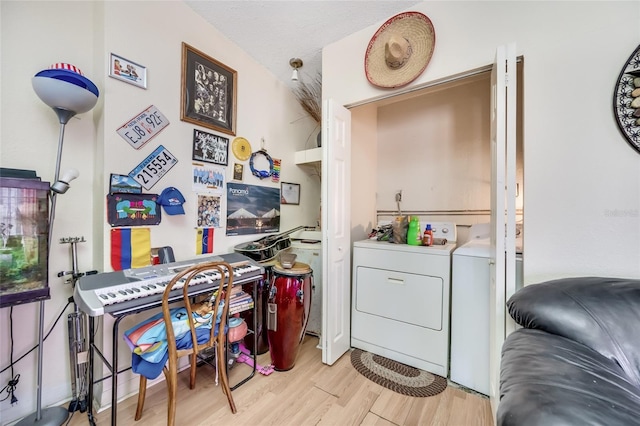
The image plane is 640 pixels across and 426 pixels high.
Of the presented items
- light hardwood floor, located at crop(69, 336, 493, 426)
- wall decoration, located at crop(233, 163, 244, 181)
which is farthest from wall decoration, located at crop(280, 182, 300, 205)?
light hardwood floor, located at crop(69, 336, 493, 426)

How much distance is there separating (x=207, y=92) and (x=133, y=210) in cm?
108

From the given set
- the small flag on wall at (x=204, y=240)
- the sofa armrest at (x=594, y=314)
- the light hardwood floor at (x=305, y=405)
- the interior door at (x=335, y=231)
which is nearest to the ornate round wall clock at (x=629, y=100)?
the sofa armrest at (x=594, y=314)

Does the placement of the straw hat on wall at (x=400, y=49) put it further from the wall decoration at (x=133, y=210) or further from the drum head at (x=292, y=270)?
the wall decoration at (x=133, y=210)

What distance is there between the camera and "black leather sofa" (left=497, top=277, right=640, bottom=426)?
56 centimetres

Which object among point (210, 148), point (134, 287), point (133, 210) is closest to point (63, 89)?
point (133, 210)

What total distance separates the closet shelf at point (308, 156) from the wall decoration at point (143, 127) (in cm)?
132

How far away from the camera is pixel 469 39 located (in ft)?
5.04

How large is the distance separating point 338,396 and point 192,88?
2.45 meters

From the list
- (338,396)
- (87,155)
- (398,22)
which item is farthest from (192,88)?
(338,396)

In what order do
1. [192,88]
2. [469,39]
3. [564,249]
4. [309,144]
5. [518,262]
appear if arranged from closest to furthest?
[564,249] < [518,262] < [469,39] < [192,88] < [309,144]

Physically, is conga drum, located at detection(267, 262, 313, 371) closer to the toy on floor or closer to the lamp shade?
the toy on floor

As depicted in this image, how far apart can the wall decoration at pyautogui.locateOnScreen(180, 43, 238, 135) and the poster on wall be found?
0.53 m

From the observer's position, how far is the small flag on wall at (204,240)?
1979 mm

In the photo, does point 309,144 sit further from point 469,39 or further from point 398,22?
point 469,39
